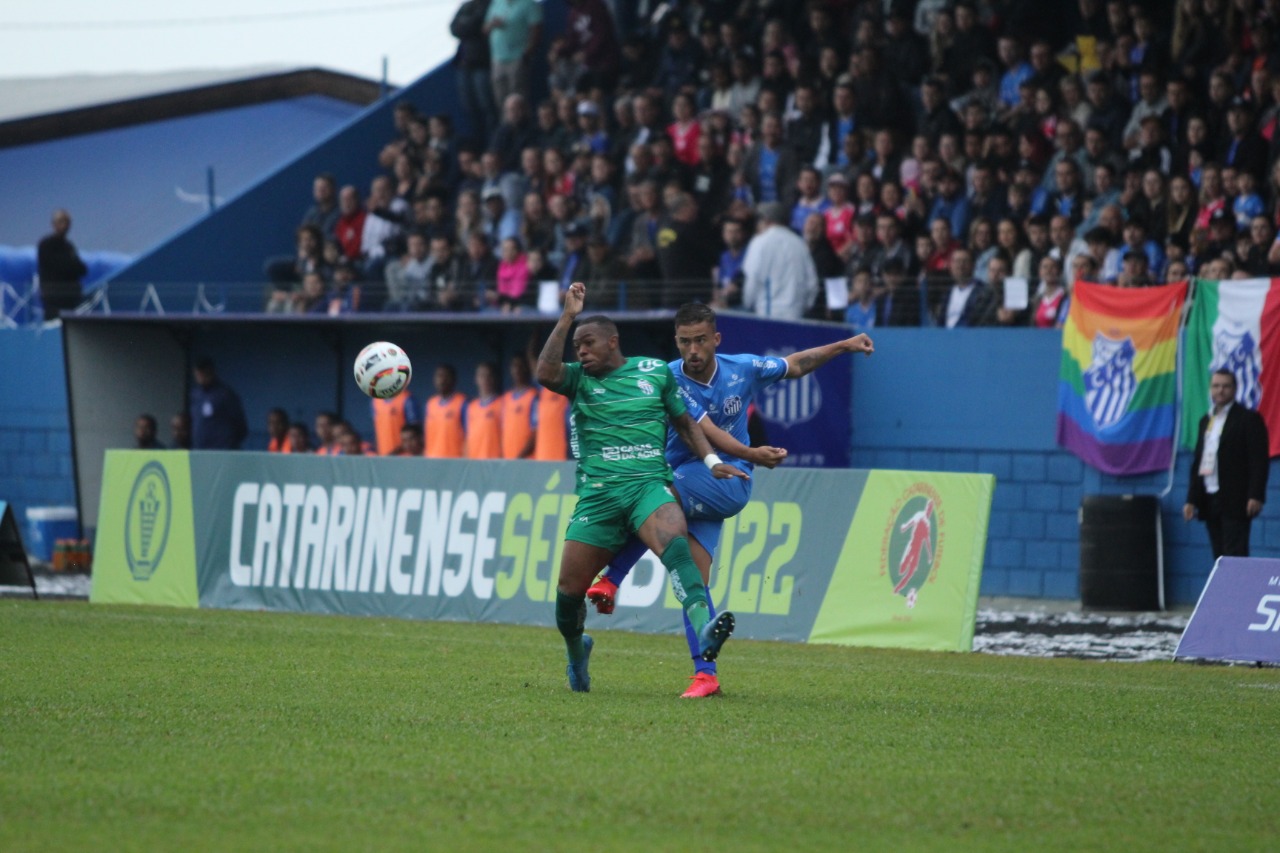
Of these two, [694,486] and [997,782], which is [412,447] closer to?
[694,486]

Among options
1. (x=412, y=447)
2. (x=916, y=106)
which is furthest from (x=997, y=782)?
(x=916, y=106)

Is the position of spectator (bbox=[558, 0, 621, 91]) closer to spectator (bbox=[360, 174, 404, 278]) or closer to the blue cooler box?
spectator (bbox=[360, 174, 404, 278])

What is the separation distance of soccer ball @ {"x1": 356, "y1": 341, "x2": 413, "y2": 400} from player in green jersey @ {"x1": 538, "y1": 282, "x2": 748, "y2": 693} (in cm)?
289

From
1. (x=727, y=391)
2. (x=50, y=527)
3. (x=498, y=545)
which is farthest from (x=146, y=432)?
(x=727, y=391)

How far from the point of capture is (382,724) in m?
8.63

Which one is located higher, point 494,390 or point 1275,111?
point 1275,111

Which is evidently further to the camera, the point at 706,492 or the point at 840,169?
the point at 840,169

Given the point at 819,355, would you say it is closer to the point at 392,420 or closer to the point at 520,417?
the point at 520,417

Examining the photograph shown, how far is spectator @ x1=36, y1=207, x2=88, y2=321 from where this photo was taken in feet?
81.5

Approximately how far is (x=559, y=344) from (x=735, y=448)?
1236 millimetres

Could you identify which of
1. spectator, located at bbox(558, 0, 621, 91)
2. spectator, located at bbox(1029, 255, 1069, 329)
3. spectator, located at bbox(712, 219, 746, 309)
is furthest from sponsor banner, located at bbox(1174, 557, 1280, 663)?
spectator, located at bbox(558, 0, 621, 91)

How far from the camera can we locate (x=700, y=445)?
10008 millimetres

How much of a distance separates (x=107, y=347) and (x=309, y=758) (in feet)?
56.3

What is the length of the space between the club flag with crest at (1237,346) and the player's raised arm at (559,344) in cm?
950
